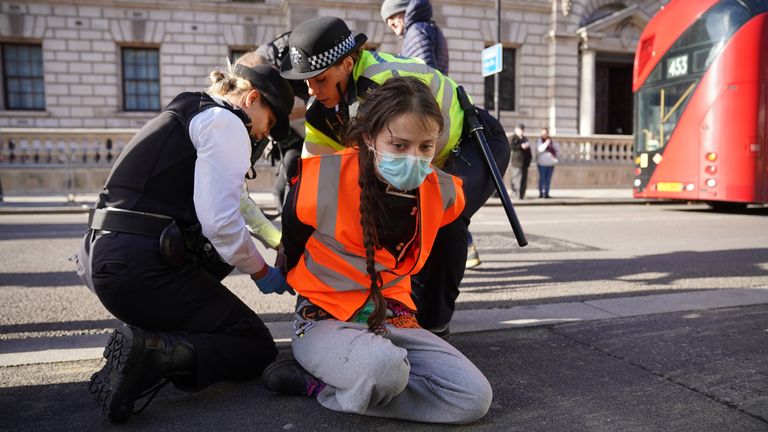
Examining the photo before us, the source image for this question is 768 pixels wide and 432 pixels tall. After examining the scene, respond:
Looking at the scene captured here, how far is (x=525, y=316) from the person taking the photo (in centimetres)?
355

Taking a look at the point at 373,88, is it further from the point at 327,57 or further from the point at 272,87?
the point at 272,87

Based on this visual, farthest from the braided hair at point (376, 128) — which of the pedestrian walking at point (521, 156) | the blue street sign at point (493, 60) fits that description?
the pedestrian walking at point (521, 156)

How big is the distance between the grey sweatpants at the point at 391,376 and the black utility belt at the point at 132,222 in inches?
26.8

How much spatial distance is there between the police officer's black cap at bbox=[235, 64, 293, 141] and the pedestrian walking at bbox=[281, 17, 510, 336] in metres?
0.06

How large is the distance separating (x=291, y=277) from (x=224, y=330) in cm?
34

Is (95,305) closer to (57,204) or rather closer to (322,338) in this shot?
(322,338)

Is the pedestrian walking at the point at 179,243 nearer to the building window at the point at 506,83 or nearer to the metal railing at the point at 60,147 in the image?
the metal railing at the point at 60,147

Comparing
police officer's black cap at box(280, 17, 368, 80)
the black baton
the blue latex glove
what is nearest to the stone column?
the black baton

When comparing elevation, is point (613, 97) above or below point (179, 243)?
above

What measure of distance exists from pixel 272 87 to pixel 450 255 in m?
1.07

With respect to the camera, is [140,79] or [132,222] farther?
[140,79]

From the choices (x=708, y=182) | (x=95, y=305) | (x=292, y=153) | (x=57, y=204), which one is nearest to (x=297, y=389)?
(x=95, y=305)

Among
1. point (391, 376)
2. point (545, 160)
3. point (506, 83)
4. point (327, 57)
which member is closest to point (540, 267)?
point (327, 57)

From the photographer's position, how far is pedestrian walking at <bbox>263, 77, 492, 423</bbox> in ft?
6.87
